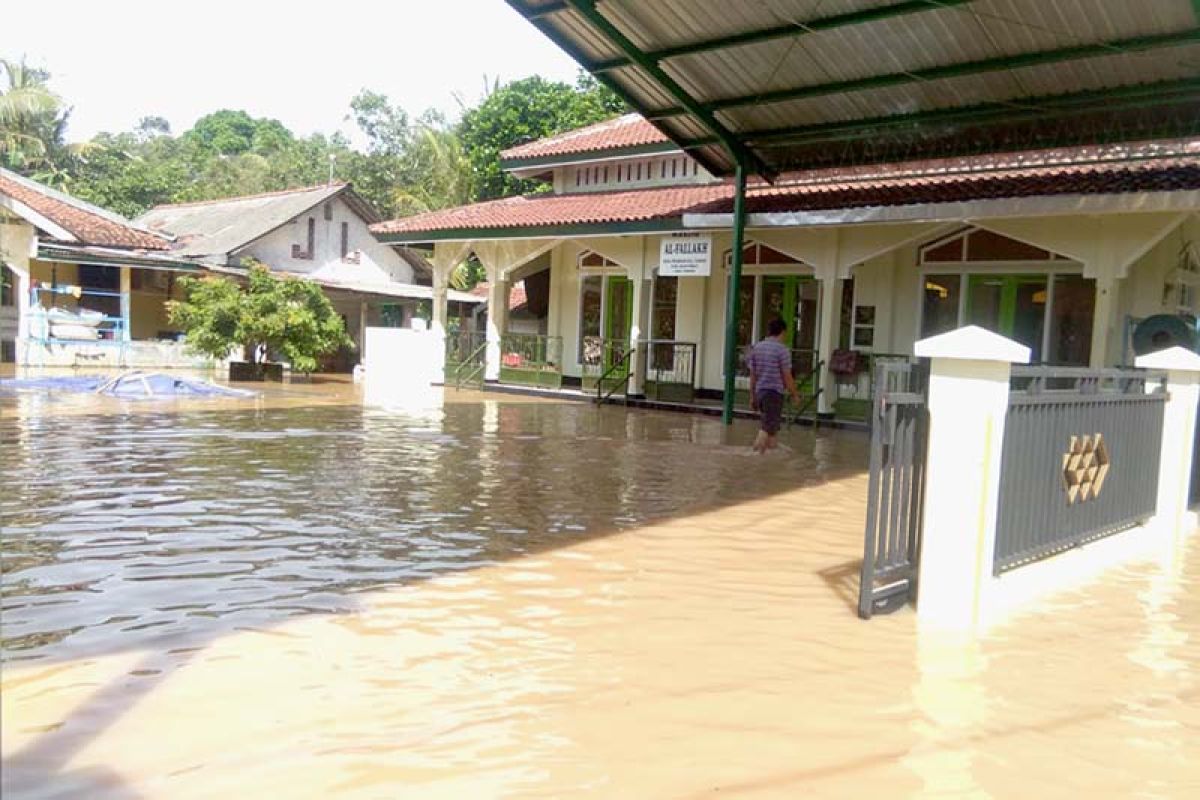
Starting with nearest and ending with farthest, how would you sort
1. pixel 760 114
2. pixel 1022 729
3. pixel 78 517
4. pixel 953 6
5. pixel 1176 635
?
1. pixel 1022 729
2. pixel 1176 635
3. pixel 78 517
4. pixel 953 6
5. pixel 760 114

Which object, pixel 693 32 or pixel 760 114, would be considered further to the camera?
pixel 760 114

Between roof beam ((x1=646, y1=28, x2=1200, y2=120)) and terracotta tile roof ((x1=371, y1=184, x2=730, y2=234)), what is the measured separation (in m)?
3.05

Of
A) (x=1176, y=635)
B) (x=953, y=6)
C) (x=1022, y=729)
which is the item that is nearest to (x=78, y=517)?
(x=1022, y=729)

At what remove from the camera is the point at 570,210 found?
62.4ft

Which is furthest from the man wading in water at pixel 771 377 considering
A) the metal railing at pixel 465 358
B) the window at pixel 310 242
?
the window at pixel 310 242

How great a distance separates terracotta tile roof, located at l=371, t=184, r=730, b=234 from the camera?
1720cm

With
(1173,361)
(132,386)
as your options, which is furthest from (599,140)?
(1173,361)

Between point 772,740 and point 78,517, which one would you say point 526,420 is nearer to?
point 78,517

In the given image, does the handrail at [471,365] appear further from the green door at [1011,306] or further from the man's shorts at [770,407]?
the man's shorts at [770,407]

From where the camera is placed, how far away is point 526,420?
14406mm

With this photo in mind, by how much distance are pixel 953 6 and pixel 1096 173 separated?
4010 mm

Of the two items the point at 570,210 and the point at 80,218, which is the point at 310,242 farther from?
the point at 570,210

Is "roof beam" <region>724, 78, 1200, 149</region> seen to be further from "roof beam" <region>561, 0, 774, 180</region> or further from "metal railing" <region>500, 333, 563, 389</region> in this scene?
"metal railing" <region>500, 333, 563, 389</region>

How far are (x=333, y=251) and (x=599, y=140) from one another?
40.6 ft
